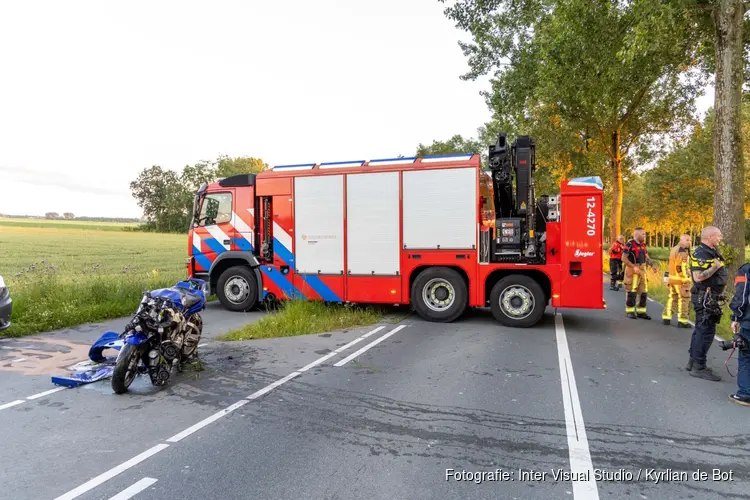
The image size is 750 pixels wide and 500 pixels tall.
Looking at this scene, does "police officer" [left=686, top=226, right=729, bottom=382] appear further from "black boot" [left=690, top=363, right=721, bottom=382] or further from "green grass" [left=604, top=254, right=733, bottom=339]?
"green grass" [left=604, top=254, right=733, bottom=339]

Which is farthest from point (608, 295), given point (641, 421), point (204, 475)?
point (204, 475)

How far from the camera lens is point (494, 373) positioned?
5598 mm

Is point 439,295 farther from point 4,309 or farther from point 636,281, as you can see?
point 4,309

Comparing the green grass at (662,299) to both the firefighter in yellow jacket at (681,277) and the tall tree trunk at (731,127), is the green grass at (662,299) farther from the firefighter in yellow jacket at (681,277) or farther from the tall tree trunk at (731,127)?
the tall tree trunk at (731,127)

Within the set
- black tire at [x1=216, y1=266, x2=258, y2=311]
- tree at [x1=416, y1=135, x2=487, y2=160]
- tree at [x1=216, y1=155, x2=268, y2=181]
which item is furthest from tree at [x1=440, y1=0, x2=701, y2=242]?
tree at [x1=216, y1=155, x2=268, y2=181]

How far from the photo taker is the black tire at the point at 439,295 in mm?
8742

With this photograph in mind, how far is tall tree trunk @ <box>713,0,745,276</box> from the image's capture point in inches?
392

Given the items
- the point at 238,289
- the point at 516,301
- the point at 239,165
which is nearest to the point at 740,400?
the point at 516,301

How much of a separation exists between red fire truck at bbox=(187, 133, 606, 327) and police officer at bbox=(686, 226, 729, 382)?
2263 mm

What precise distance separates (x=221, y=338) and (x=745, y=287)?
22.6 ft

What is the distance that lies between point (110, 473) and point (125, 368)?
184 centimetres

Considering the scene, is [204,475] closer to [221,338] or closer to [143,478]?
[143,478]

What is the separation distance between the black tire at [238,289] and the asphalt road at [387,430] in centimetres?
402

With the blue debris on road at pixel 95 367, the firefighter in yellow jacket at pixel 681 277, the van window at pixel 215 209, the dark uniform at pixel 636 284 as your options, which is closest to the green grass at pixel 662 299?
the dark uniform at pixel 636 284
